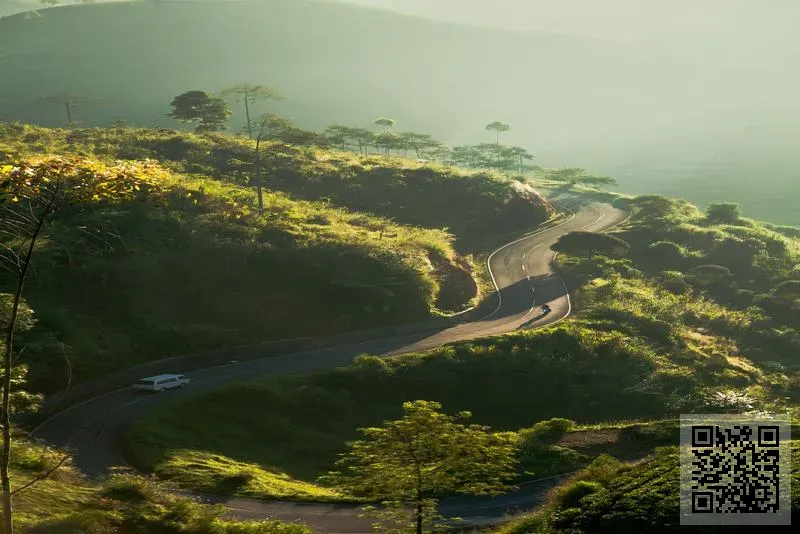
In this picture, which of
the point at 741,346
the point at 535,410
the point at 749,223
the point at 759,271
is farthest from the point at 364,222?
the point at 749,223

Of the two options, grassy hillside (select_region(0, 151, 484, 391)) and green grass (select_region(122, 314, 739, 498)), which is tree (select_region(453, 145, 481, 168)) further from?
green grass (select_region(122, 314, 739, 498))

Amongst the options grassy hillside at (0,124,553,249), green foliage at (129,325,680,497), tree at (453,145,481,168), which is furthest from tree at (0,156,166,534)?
tree at (453,145,481,168)

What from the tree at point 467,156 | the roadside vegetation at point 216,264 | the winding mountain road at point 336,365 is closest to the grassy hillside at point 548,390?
the winding mountain road at point 336,365

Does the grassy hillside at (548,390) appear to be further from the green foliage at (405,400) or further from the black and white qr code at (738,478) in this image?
the black and white qr code at (738,478)

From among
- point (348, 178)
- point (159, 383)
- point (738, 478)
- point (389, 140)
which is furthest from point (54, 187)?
point (389, 140)

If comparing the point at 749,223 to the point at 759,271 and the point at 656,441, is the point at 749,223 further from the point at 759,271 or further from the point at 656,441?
the point at 656,441

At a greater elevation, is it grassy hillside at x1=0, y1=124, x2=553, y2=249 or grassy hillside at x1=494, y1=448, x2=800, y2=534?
grassy hillside at x1=0, y1=124, x2=553, y2=249
